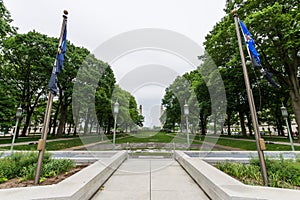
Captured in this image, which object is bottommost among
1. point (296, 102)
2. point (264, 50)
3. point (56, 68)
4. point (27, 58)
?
point (56, 68)

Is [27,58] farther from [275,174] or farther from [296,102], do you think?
[296,102]

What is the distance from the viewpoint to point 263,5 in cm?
1403

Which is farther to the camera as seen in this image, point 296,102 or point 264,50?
point 296,102

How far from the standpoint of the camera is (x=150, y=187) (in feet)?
13.7

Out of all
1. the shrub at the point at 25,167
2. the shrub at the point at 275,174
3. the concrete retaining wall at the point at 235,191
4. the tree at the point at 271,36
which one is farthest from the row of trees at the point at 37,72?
the shrub at the point at 275,174

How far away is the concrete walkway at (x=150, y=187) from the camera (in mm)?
3619

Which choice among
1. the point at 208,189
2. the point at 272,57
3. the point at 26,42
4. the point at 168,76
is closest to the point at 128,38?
the point at 168,76

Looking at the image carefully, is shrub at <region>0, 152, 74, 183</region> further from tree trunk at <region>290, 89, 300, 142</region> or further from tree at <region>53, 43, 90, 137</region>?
tree trunk at <region>290, 89, 300, 142</region>

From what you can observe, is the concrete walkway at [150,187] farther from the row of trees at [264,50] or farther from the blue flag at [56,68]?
the row of trees at [264,50]

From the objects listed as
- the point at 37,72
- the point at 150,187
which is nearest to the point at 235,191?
the point at 150,187

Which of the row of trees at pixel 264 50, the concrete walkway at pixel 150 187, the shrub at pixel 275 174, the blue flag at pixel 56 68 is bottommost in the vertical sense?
the concrete walkway at pixel 150 187

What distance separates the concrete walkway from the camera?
11.9 feet

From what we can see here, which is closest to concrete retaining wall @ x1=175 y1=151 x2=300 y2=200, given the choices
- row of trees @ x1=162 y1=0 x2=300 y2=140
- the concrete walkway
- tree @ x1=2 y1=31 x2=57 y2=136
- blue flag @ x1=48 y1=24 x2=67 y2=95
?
the concrete walkway

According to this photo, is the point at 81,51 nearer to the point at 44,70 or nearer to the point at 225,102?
the point at 44,70
